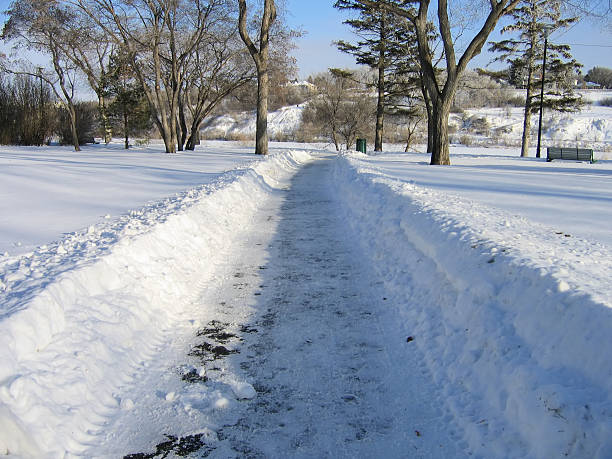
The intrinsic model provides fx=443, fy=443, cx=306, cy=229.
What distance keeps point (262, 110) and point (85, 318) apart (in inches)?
908

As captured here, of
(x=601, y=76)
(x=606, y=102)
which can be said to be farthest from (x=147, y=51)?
(x=601, y=76)

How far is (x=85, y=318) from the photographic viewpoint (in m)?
3.68

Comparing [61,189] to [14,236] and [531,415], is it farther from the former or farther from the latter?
[531,415]

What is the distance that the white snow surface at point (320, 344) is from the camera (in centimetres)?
261

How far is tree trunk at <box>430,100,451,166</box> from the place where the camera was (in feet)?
59.9

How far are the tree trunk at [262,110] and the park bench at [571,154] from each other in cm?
1622

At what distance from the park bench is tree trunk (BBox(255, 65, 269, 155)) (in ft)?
53.2

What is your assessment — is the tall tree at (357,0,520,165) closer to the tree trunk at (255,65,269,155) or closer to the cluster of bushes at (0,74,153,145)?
the tree trunk at (255,65,269,155)

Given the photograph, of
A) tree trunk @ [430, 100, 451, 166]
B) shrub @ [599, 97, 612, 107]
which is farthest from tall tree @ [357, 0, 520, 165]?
shrub @ [599, 97, 612, 107]

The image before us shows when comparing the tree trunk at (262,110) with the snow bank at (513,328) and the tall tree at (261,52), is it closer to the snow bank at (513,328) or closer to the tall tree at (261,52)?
the tall tree at (261,52)

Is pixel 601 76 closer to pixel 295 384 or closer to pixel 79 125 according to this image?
pixel 79 125

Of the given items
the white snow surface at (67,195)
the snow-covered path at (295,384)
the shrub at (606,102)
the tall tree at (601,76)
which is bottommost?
the snow-covered path at (295,384)

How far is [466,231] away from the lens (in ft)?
17.0

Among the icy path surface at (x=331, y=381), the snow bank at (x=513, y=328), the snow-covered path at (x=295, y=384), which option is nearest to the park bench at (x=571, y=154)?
the snow bank at (x=513, y=328)
